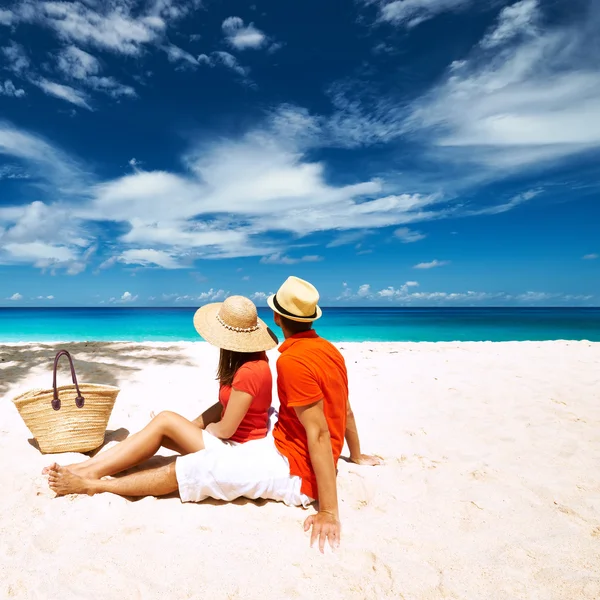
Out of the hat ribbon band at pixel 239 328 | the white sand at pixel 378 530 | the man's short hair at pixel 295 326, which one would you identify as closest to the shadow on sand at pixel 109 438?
the white sand at pixel 378 530

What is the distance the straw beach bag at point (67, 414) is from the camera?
4.00m

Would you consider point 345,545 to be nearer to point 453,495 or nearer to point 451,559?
point 451,559

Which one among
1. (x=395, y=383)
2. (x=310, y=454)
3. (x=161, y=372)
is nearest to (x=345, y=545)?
(x=310, y=454)

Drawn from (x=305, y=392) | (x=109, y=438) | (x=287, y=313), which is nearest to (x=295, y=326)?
(x=287, y=313)

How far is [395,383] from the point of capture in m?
7.48

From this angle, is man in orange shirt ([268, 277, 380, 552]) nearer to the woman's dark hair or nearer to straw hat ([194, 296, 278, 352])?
straw hat ([194, 296, 278, 352])

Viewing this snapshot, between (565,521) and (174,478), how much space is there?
2.79 m

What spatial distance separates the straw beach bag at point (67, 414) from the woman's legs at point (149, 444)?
689 mm

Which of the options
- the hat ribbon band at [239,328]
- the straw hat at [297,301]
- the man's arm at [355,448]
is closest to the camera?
the straw hat at [297,301]

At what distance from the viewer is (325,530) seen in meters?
2.79

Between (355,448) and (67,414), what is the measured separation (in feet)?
8.69

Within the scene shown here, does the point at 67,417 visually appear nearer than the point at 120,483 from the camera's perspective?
No

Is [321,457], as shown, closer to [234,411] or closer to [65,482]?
[234,411]

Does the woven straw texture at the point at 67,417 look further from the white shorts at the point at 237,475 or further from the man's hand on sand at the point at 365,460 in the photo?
the man's hand on sand at the point at 365,460
